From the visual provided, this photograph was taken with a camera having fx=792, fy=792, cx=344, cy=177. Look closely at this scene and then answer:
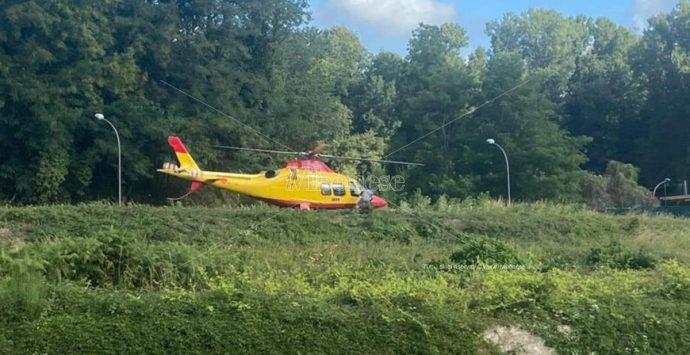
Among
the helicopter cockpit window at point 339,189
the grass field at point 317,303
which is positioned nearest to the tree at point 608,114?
the helicopter cockpit window at point 339,189

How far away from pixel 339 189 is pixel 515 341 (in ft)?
65.7

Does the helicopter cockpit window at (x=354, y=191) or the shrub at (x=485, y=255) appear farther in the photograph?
the helicopter cockpit window at (x=354, y=191)

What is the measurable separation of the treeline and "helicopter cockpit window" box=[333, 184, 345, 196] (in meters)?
3.25

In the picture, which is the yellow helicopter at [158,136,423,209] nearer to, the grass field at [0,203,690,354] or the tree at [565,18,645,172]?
the grass field at [0,203,690,354]

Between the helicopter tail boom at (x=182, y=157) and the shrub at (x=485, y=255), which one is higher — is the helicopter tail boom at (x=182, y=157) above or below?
above

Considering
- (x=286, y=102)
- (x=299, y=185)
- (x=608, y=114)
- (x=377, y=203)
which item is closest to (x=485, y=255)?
(x=299, y=185)

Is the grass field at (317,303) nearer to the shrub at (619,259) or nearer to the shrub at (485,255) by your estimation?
the shrub at (485,255)

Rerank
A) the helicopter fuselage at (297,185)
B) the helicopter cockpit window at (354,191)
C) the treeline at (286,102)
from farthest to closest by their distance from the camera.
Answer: the treeline at (286,102) → the helicopter cockpit window at (354,191) → the helicopter fuselage at (297,185)

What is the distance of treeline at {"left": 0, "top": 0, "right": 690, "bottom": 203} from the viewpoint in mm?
40188

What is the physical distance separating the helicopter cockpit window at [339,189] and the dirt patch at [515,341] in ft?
64.9

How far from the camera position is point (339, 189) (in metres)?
27.4

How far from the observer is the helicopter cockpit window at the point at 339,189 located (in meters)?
27.3

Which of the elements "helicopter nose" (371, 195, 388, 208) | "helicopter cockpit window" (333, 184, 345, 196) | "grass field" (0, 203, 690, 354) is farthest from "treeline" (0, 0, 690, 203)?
"grass field" (0, 203, 690, 354)

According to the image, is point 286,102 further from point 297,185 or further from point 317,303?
point 317,303
